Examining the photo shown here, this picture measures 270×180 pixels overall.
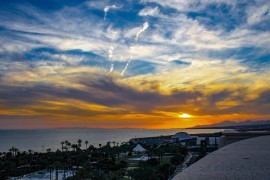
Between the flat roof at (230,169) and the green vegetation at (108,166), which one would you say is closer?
the flat roof at (230,169)

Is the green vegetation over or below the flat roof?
below

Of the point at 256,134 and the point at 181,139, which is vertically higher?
the point at 256,134

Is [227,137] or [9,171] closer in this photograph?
[227,137]

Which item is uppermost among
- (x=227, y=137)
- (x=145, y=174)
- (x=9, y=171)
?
(x=227, y=137)

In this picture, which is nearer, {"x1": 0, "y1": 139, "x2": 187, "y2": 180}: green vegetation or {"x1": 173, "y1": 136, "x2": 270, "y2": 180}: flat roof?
{"x1": 173, "y1": 136, "x2": 270, "y2": 180}: flat roof

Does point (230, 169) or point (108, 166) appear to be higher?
point (230, 169)

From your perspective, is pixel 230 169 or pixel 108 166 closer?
pixel 230 169

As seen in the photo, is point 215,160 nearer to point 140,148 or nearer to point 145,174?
point 145,174

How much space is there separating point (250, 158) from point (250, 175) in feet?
4.36

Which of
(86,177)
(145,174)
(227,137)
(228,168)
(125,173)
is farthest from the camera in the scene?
(125,173)

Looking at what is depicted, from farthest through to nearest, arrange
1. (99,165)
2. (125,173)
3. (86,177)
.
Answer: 1. (99,165)
2. (125,173)
3. (86,177)

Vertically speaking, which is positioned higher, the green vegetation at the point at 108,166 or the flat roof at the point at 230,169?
the flat roof at the point at 230,169

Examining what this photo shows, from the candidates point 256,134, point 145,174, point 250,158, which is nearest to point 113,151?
point 145,174

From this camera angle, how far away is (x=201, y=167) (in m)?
3.83
